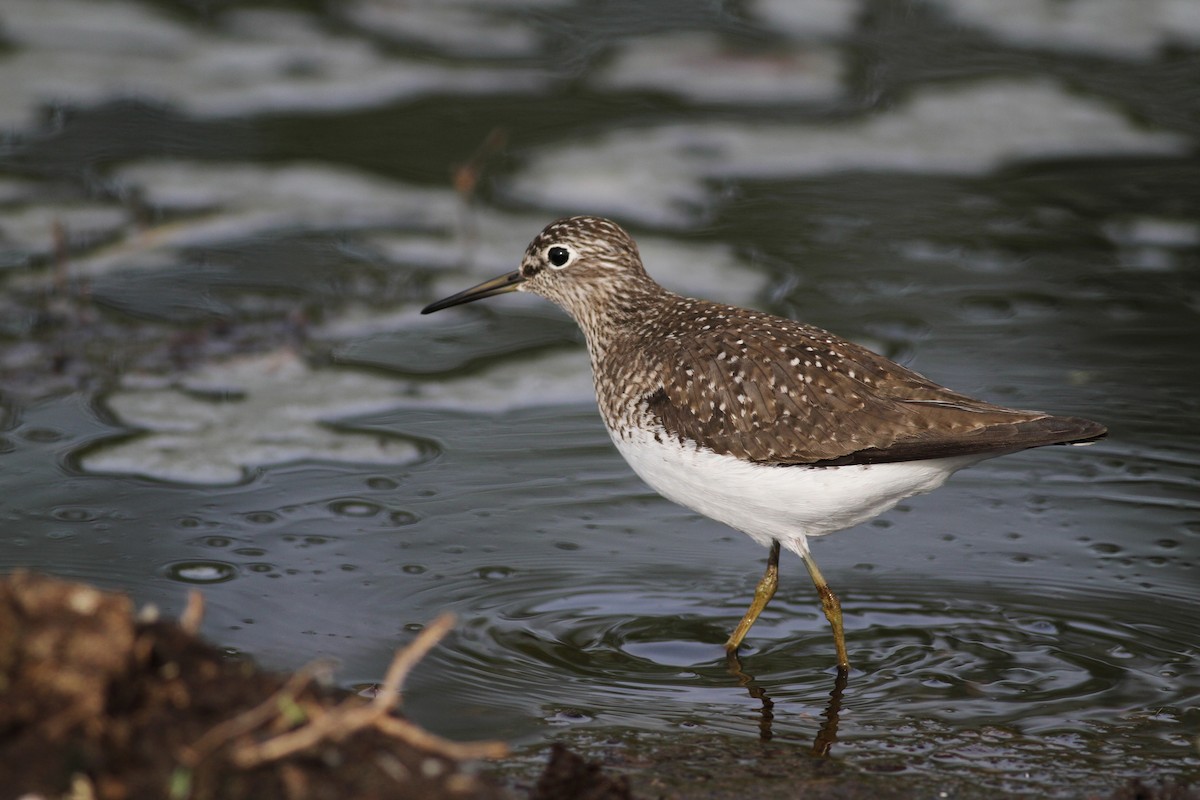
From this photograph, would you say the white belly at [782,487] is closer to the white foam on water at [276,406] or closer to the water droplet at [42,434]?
the white foam on water at [276,406]

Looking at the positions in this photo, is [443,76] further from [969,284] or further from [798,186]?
[969,284]

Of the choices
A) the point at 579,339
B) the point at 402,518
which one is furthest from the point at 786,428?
the point at 579,339

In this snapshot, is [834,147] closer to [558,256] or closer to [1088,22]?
[1088,22]

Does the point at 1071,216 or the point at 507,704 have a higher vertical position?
the point at 1071,216

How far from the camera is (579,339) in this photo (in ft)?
25.0

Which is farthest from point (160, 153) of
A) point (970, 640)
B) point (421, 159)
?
point (970, 640)

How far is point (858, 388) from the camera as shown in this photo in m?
5.04

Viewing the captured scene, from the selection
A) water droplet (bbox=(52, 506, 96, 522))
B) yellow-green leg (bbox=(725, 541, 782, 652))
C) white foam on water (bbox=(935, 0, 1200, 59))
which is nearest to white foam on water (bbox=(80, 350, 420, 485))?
water droplet (bbox=(52, 506, 96, 522))

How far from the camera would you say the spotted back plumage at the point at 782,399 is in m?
4.76

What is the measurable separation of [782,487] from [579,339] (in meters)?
2.83

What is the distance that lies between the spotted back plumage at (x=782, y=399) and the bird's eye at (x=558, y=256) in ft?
1.53

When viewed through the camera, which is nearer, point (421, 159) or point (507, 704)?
point (507, 704)

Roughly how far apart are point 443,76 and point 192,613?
7.80 metres

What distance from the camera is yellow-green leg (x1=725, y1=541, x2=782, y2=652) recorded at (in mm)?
5156
